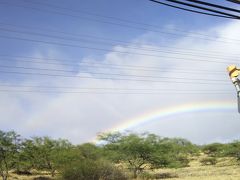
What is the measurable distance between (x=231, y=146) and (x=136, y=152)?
32547 mm

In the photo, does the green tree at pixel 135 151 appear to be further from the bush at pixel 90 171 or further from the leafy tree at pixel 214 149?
the leafy tree at pixel 214 149

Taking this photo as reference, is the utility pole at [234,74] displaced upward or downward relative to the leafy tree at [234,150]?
downward

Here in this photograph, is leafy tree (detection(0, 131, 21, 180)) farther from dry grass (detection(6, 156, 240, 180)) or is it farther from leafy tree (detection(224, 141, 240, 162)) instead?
leafy tree (detection(224, 141, 240, 162))

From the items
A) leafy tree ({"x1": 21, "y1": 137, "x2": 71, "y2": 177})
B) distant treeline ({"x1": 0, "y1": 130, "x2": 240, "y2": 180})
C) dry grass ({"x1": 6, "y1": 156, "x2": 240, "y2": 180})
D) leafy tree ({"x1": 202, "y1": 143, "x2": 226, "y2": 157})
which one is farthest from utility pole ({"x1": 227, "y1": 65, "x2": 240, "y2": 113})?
leafy tree ({"x1": 202, "y1": 143, "x2": 226, "y2": 157})

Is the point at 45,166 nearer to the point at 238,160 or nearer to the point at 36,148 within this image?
the point at 36,148

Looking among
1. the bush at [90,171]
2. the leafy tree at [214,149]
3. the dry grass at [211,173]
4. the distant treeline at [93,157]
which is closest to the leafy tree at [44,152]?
the distant treeline at [93,157]

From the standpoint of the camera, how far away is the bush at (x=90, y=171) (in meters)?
41.3

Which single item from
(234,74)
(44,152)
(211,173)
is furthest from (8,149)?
(234,74)

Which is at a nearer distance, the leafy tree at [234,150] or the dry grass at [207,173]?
the dry grass at [207,173]

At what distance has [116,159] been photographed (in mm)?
51156

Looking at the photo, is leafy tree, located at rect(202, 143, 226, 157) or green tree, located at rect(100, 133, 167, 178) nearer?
green tree, located at rect(100, 133, 167, 178)

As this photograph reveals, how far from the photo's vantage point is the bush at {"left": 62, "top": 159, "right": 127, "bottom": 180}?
136 feet

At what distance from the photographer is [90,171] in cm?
4156

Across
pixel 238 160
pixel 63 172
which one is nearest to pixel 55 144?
pixel 63 172
